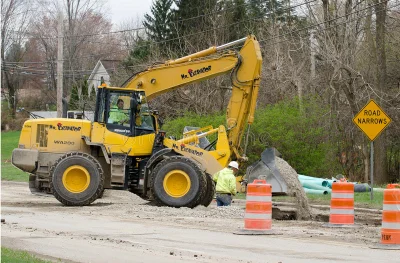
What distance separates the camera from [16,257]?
1107 cm

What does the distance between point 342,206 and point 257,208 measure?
2.40 m

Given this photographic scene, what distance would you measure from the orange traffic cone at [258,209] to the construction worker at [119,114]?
7720 millimetres

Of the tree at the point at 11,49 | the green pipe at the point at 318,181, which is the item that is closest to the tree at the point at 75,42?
the tree at the point at 11,49

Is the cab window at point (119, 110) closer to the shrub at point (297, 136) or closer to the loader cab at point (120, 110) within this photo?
the loader cab at point (120, 110)

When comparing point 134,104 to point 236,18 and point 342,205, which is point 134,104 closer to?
point 342,205

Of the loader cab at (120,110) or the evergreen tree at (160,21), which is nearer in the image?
the loader cab at (120,110)

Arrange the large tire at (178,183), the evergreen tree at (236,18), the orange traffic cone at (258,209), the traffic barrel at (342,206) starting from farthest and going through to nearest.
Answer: the evergreen tree at (236,18) → the large tire at (178,183) → the traffic barrel at (342,206) → the orange traffic cone at (258,209)

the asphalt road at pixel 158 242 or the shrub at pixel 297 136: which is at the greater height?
the shrub at pixel 297 136

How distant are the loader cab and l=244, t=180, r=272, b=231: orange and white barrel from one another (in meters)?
7.55

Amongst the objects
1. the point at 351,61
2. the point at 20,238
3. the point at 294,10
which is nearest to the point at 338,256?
the point at 20,238

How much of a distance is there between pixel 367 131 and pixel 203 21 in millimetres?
28909

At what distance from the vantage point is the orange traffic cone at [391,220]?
13.6m

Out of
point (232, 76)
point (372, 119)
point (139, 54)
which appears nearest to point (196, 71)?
point (232, 76)

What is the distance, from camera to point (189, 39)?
49.8 meters
